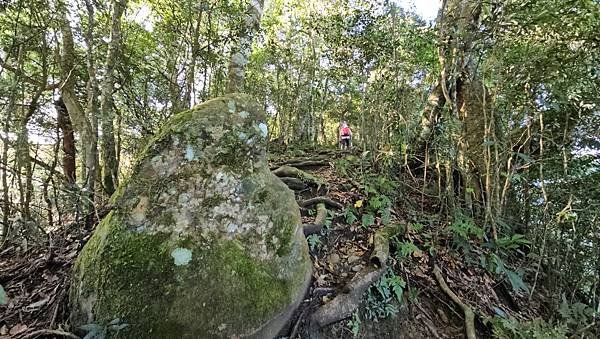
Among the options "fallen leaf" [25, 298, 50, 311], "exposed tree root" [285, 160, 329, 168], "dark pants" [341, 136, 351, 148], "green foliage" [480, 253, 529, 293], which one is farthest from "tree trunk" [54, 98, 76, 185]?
"dark pants" [341, 136, 351, 148]

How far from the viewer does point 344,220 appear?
4355 millimetres

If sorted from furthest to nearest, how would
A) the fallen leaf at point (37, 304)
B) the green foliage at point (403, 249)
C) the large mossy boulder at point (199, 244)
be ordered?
1. the green foliage at point (403, 249)
2. the fallen leaf at point (37, 304)
3. the large mossy boulder at point (199, 244)

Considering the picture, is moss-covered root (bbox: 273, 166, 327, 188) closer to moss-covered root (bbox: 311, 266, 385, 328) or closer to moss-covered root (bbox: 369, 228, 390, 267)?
moss-covered root (bbox: 369, 228, 390, 267)

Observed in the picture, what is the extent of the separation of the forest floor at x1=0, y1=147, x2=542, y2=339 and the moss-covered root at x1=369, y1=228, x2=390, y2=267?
0.07 metres

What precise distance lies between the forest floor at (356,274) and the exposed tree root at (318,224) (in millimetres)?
90

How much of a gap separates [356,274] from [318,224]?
2.35ft

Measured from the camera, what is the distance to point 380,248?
3.69 meters

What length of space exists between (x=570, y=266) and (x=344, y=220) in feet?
9.74

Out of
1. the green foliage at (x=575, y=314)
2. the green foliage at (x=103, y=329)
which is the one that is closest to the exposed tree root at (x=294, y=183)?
the green foliage at (x=103, y=329)

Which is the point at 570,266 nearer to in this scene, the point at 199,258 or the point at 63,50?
the point at 199,258

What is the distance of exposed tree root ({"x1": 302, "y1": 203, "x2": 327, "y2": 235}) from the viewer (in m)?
3.72

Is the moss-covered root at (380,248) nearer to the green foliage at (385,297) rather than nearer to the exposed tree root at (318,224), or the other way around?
the green foliage at (385,297)

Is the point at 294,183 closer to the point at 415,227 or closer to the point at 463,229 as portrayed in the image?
the point at 415,227

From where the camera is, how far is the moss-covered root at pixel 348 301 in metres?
2.96
